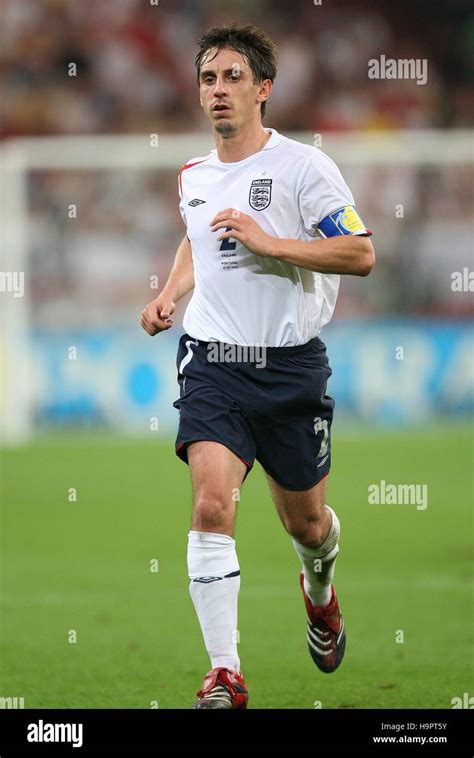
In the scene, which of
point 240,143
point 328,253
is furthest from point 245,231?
point 240,143

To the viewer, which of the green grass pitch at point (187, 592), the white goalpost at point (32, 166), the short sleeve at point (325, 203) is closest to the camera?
the short sleeve at point (325, 203)

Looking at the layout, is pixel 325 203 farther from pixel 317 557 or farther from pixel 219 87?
pixel 317 557

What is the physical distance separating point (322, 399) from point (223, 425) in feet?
1.70

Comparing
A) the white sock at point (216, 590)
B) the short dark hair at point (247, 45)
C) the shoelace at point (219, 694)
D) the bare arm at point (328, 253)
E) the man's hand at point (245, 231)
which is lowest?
the shoelace at point (219, 694)

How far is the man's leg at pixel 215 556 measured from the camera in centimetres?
479

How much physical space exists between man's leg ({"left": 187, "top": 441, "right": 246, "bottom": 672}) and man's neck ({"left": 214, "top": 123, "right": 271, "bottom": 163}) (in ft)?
4.06

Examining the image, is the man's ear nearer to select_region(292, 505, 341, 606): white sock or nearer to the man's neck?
the man's neck

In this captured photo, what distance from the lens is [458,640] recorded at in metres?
6.40

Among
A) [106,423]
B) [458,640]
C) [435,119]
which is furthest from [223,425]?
[435,119]

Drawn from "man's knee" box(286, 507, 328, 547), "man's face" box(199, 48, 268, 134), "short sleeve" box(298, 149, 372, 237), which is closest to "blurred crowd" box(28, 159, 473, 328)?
"man's knee" box(286, 507, 328, 547)

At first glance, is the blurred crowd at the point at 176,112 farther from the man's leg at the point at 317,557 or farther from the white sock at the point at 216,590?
the white sock at the point at 216,590

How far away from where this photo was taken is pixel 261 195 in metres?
5.11

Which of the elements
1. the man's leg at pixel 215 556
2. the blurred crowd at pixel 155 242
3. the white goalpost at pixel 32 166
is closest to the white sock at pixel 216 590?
the man's leg at pixel 215 556

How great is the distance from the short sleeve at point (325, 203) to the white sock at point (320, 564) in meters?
1.28
